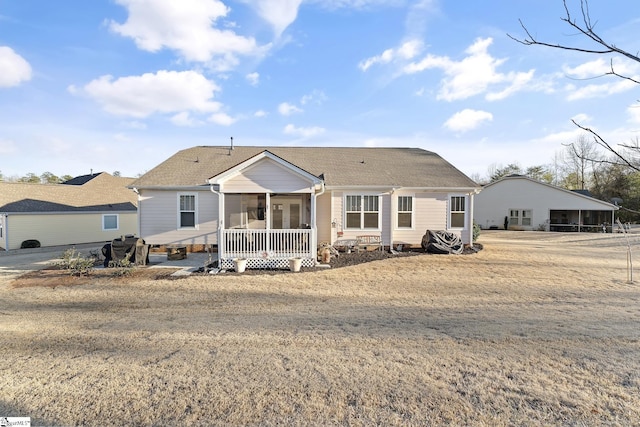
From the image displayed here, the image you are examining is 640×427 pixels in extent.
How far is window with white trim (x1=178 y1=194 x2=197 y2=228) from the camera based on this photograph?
14227 mm

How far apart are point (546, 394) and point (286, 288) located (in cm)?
625

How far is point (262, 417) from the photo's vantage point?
3195 millimetres

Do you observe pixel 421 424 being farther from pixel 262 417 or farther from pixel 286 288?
pixel 286 288

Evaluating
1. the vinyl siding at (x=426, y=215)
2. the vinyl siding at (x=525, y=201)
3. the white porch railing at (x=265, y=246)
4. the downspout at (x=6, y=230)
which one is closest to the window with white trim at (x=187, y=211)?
the white porch railing at (x=265, y=246)

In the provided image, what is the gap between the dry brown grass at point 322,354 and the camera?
3.33 meters

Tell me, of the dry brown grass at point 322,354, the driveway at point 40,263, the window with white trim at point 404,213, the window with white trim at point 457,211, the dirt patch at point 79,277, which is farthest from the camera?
the window with white trim at point 457,211

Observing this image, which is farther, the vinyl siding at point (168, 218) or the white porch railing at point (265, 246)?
the vinyl siding at point (168, 218)

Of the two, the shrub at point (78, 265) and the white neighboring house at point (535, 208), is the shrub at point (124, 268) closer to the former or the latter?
the shrub at point (78, 265)

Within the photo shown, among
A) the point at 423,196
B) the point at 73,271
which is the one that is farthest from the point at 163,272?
the point at 423,196

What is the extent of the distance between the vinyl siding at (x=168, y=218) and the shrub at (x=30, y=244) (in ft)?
36.1

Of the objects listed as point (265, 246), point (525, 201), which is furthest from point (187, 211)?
point (525, 201)

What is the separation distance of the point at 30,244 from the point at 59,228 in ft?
5.88

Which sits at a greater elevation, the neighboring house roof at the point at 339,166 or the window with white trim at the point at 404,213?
the neighboring house roof at the point at 339,166

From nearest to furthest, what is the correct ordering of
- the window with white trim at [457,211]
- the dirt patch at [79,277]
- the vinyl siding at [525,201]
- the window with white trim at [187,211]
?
the dirt patch at [79,277] < the window with white trim at [187,211] < the window with white trim at [457,211] < the vinyl siding at [525,201]
